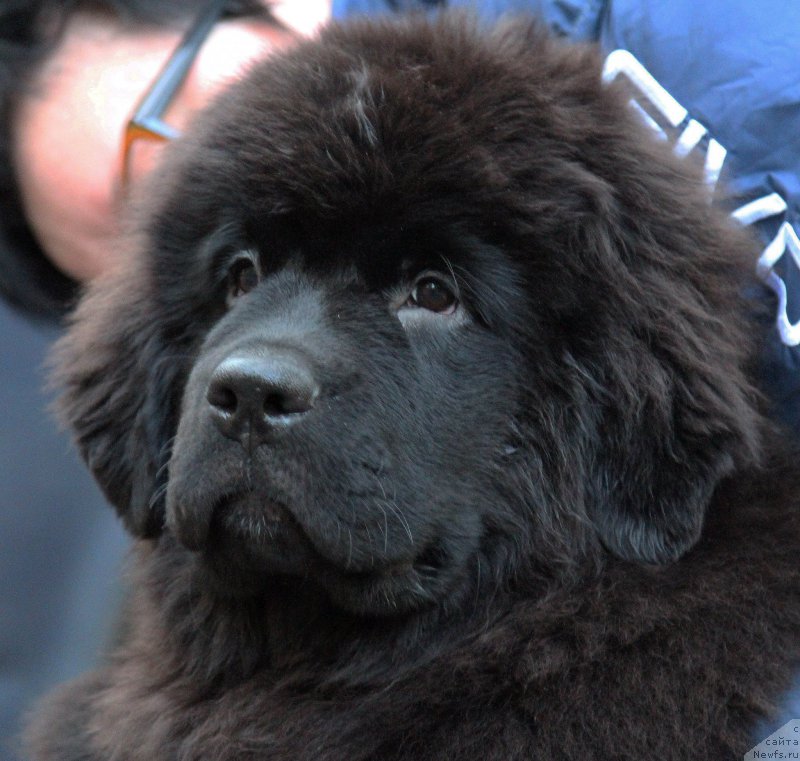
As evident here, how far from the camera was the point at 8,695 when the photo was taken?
3297 millimetres

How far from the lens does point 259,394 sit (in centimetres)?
191

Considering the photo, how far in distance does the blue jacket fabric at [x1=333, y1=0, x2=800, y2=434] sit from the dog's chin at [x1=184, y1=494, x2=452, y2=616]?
872 millimetres

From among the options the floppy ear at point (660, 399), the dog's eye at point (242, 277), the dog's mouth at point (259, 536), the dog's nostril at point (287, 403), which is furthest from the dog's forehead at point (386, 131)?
the dog's mouth at point (259, 536)

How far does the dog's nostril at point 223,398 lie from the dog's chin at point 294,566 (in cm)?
16

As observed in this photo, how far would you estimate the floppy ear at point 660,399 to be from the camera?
2.11 m

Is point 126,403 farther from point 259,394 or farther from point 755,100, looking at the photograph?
point 755,100

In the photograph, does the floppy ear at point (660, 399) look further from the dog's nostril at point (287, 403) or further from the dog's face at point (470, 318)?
the dog's nostril at point (287, 403)

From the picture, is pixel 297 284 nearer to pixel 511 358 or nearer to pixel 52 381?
pixel 511 358

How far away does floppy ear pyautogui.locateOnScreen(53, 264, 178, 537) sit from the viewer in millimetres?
2424

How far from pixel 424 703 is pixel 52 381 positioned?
1232 millimetres

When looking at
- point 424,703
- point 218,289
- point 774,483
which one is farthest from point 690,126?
point 424,703

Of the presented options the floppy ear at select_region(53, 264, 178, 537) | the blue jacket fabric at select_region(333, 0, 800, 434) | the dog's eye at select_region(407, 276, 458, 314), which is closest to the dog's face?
the dog's eye at select_region(407, 276, 458, 314)

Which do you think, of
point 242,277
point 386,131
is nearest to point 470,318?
point 386,131

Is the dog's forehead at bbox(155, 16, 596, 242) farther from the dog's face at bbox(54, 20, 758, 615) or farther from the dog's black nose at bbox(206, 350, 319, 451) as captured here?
the dog's black nose at bbox(206, 350, 319, 451)
